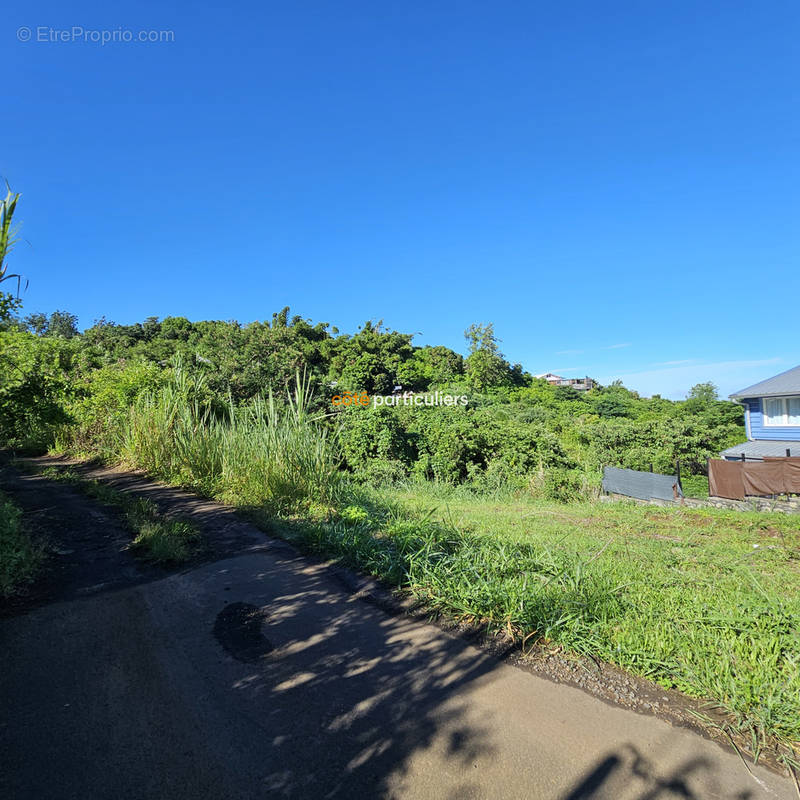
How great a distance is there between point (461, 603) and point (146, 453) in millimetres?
6869

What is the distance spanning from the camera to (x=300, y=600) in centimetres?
324

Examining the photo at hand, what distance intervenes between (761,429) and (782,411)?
3.89 ft

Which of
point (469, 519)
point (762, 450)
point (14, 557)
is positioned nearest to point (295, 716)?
point (14, 557)

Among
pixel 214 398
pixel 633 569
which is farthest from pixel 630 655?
pixel 214 398

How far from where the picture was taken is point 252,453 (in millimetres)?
6023

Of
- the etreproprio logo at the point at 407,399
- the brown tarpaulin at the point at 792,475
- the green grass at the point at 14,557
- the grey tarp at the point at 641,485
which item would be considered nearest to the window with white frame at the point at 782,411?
the brown tarpaulin at the point at 792,475

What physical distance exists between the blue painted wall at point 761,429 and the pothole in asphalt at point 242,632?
22167 mm

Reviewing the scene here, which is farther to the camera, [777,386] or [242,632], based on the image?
[777,386]

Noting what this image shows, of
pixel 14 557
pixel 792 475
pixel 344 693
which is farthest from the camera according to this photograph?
pixel 792 475

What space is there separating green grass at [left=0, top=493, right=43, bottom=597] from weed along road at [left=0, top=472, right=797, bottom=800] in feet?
0.65

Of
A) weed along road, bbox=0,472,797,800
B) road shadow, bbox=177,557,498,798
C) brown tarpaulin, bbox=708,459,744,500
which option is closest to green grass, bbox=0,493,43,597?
weed along road, bbox=0,472,797,800

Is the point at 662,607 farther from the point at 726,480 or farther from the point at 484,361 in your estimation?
the point at 484,361

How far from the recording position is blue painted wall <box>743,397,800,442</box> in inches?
701

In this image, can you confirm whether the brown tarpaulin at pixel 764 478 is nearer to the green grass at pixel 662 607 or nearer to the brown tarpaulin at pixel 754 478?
the brown tarpaulin at pixel 754 478
